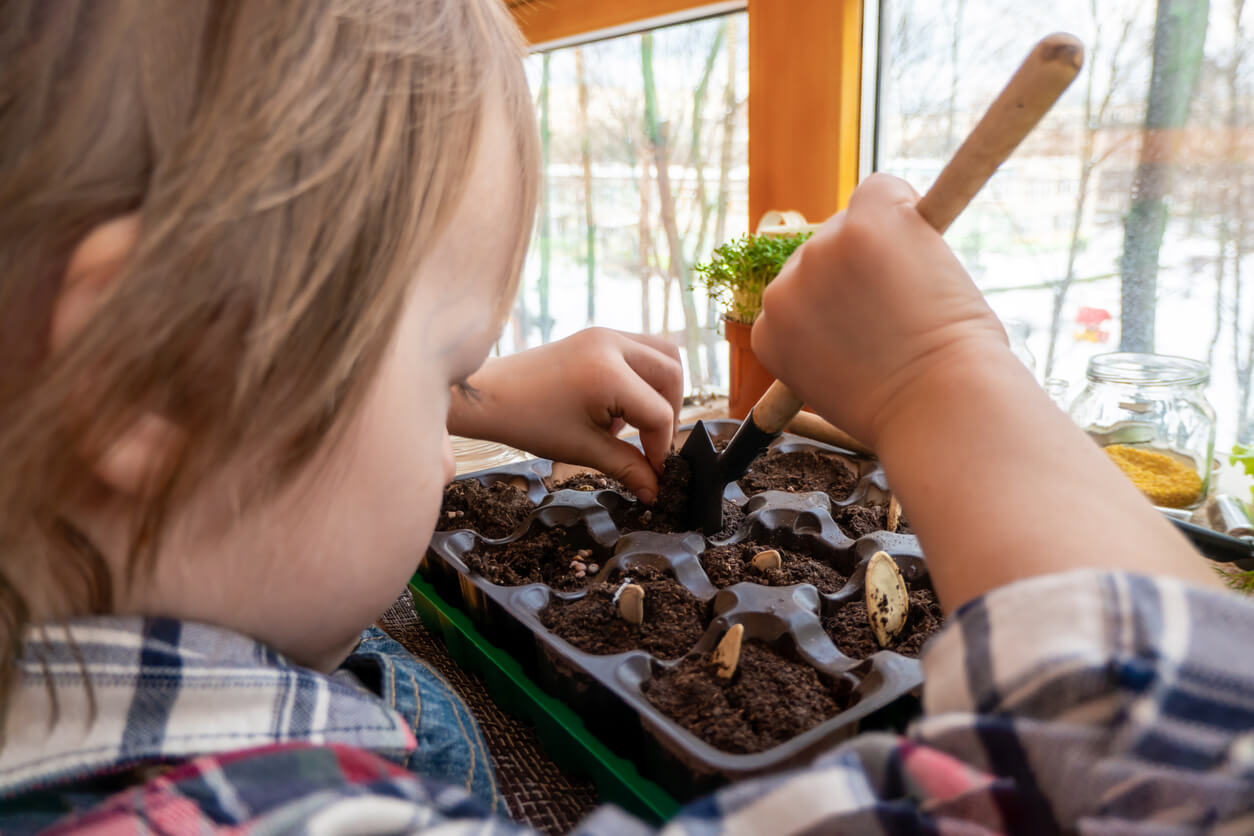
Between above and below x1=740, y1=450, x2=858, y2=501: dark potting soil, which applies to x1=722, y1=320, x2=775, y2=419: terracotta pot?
above

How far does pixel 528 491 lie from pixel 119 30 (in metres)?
0.60

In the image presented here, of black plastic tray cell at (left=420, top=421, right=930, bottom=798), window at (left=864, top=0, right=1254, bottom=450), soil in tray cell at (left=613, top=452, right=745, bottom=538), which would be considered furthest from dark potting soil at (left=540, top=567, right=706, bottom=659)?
window at (left=864, top=0, right=1254, bottom=450)

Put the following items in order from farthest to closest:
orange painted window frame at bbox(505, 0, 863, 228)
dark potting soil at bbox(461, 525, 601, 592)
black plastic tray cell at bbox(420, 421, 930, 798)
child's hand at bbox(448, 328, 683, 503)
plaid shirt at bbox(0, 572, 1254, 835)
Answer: orange painted window frame at bbox(505, 0, 863, 228)
child's hand at bbox(448, 328, 683, 503)
dark potting soil at bbox(461, 525, 601, 592)
black plastic tray cell at bbox(420, 421, 930, 798)
plaid shirt at bbox(0, 572, 1254, 835)

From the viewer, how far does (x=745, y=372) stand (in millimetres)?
1124

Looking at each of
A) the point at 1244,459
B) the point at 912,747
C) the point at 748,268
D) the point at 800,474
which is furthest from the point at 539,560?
the point at 1244,459

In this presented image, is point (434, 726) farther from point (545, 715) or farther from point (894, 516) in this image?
point (894, 516)

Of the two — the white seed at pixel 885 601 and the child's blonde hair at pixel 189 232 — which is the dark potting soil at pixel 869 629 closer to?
the white seed at pixel 885 601

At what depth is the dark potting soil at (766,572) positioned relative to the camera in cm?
64

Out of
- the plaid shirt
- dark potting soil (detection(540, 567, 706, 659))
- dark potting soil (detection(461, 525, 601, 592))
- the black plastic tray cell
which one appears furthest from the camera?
dark potting soil (detection(461, 525, 601, 592))

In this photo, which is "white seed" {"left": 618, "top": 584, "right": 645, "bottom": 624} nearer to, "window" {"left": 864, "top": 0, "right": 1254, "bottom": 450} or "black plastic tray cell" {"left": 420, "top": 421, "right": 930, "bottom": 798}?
"black plastic tray cell" {"left": 420, "top": 421, "right": 930, "bottom": 798}

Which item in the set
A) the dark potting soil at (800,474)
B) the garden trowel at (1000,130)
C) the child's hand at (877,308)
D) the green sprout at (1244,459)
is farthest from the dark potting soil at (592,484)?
the green sprout at (1244,459)

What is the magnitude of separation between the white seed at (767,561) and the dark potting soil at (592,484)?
0.63 ft

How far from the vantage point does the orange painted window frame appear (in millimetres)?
1262

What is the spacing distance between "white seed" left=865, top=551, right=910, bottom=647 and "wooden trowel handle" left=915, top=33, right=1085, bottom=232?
24 centimetres
